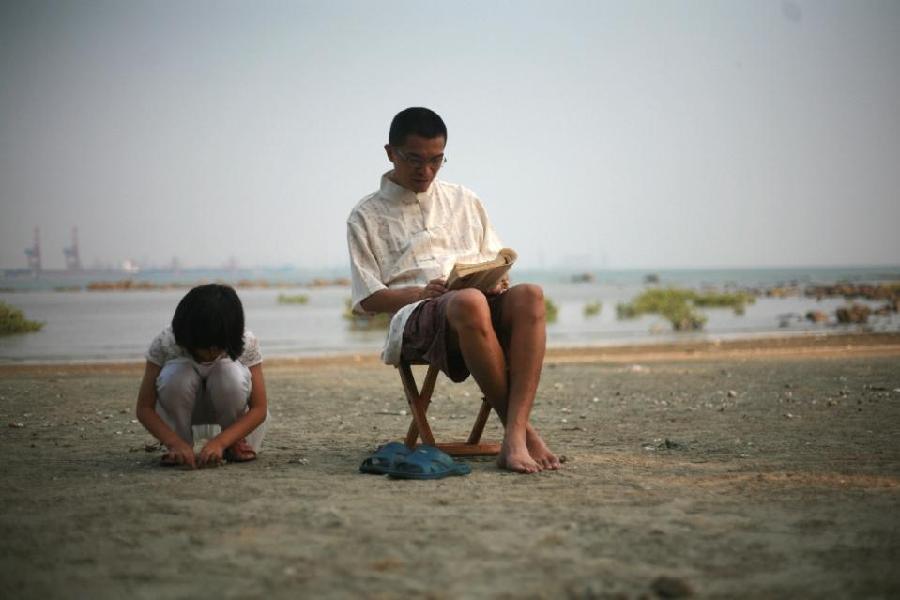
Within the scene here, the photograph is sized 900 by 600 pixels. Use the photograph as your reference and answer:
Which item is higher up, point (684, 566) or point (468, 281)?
point (468, 281)

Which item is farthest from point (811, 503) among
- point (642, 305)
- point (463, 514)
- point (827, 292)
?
A: point (827, 292)

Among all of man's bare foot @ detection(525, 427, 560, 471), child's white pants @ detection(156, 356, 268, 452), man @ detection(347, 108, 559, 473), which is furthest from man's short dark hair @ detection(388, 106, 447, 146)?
man's bare foot @ detection(525, 427, 560, 471)

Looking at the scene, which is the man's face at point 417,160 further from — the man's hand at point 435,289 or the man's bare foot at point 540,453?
the man's bare foot at point 540,453

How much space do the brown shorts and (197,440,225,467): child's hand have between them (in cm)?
90

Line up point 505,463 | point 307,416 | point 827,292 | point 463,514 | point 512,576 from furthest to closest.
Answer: point 827,292, point 307,416, point 505,463, point 463,514, point 512,576

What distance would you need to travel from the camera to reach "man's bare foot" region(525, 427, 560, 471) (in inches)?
152

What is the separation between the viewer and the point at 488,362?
→ 3.82 meters

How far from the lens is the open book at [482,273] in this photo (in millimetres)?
3816

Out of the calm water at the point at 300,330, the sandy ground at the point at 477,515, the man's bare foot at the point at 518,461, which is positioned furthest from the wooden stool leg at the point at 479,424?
the calm water at the point at 300,330

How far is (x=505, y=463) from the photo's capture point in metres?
3.81

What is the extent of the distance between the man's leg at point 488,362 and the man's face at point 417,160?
71 centimetres

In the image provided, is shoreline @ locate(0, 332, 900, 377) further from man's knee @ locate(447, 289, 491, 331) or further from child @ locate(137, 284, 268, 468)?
man's knee @ locate(447, 289, 491, 331)

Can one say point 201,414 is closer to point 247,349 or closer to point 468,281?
point 247,349

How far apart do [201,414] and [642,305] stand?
21.3 m
